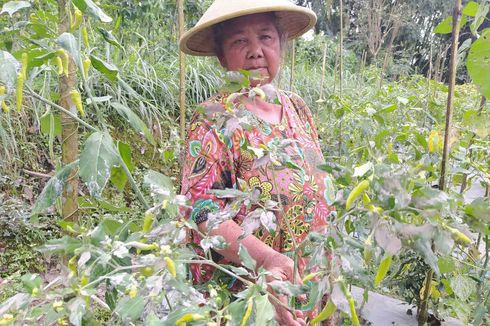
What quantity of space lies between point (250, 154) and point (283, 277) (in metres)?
0.24

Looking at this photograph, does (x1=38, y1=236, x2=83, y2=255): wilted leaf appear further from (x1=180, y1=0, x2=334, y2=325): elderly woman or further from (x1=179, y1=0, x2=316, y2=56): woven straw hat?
(x1=179, y1=0, x2=316, y2=56): woven straw hat

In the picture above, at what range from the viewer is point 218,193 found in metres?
0.61

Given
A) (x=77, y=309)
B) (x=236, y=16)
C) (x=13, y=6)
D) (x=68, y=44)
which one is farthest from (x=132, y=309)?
(x=236, y=16)

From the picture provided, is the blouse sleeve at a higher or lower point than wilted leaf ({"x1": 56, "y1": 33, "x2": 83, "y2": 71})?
lower

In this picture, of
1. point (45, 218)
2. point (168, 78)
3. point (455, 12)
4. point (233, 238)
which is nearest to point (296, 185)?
point (233, 238)

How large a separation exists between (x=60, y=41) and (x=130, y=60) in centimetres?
304

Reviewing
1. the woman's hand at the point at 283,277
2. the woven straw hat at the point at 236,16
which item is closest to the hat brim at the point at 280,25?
the woven straw hat at the point at 236,16

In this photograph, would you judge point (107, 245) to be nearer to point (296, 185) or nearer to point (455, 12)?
point (296, 185)

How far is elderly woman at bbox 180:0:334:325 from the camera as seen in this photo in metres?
0.87

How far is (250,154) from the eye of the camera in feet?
2.81

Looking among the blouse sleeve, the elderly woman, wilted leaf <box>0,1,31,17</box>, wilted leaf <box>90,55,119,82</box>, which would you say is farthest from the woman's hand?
wilted leaf <box>0,1,31,17</box>

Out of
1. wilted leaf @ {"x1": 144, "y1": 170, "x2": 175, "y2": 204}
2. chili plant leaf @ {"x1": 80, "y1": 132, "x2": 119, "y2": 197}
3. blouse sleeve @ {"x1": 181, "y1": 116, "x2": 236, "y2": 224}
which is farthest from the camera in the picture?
blouse sleeve @ {"x1": 181, "y1": 116, "x2": 236, "y2": 224}

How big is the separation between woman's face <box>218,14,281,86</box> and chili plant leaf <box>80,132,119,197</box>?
464mm

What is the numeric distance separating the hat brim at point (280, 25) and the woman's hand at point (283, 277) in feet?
1.77
